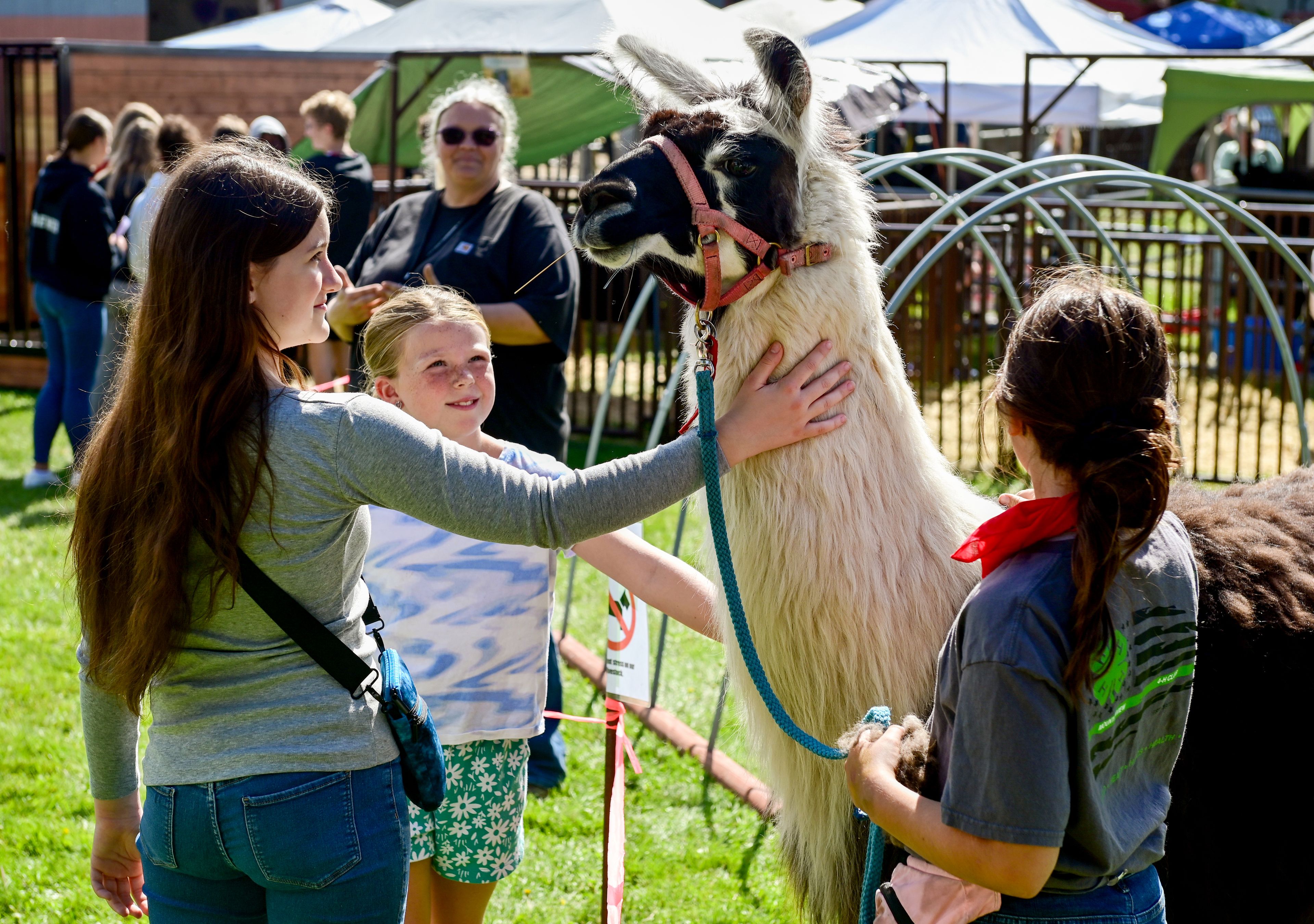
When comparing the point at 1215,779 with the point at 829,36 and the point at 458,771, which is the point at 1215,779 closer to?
the point at 458,771

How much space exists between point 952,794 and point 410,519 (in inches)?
51.6

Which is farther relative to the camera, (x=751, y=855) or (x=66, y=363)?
(x=66, y=363)

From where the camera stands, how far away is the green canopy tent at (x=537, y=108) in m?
11.0

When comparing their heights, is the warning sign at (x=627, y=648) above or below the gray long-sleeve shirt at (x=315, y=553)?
below

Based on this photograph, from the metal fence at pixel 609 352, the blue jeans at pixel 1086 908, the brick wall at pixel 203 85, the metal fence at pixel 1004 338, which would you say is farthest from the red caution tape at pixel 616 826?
the brick wall at pixel 203 85

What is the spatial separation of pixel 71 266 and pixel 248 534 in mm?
6424

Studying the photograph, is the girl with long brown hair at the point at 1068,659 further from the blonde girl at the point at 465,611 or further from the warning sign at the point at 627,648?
the warning sign at the point at 627,648

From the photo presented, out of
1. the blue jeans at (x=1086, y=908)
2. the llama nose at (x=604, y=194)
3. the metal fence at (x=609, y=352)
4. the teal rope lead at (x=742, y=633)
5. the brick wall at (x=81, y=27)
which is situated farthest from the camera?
the brick wall at (x=81, y=27)

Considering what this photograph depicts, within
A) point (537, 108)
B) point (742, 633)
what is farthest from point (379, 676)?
point (537, 108)

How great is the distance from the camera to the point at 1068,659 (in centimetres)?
129

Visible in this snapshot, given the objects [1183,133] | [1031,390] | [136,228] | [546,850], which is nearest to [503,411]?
[546,850]

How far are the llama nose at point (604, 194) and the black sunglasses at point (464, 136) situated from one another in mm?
1921

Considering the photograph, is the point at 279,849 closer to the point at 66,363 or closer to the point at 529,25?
the point at 66,363

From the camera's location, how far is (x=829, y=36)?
476 inches
